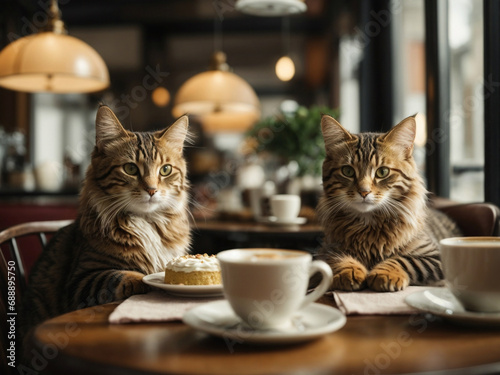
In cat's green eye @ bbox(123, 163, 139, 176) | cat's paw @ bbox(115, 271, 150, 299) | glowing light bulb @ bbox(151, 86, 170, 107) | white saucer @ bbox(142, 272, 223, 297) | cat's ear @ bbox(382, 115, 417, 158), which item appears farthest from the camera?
glowing light bulb @ bbox(151, 86, 170, 107)

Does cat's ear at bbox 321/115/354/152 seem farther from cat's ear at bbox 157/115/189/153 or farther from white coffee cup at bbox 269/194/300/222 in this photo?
white coffee cup at bbox 269/194/300/222

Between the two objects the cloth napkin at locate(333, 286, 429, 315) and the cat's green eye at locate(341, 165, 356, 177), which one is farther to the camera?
the cat's green eye at locate(341, 165, 356, 177)

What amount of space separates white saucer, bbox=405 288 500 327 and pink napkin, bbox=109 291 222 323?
463 millimetres

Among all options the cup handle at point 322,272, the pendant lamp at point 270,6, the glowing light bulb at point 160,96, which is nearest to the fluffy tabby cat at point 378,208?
the cup handle at point 322,272

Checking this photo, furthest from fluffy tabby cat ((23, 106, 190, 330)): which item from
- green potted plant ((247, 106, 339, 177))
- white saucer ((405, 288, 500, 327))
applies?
green potted plant ((247, 106, 339, 177))

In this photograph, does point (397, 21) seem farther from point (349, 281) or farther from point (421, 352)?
point (421, 352)

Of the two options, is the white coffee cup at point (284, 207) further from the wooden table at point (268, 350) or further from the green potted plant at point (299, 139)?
the wooden table at point (268, 350)

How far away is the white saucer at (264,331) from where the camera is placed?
84 centimetres

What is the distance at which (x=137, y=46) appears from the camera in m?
8.30

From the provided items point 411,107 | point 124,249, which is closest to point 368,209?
point 124,249

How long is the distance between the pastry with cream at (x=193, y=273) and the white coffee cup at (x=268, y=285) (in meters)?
0.33

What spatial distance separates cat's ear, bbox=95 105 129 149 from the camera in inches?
64.1

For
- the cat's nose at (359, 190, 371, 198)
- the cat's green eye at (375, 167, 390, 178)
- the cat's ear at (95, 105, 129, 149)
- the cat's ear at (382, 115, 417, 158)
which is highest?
the cat's ear at (95, 105, 129, 149)

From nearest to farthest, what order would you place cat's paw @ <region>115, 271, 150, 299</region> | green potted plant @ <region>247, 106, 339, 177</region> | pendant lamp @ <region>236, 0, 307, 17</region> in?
cat's paw @ <region>115, 271, 150, 299</region>, pendant lamp @ <region>236, 0, 307, 17</region>, green potted plant @ <region>247, 106, 339, 177</region>
